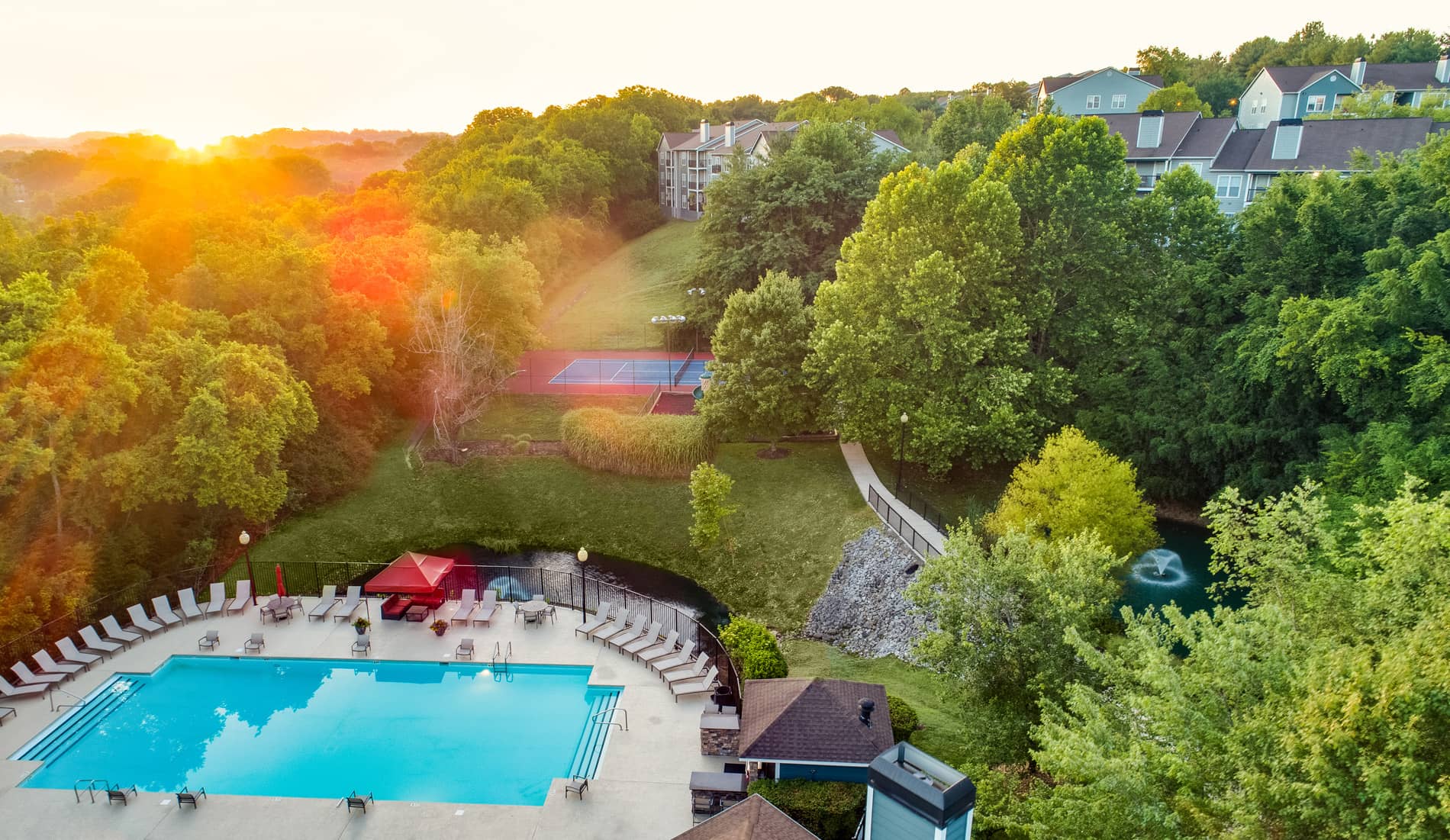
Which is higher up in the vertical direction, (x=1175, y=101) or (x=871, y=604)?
(x=1175, y=101)

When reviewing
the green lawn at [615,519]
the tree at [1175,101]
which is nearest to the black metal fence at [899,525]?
the green lawn at [615,519]

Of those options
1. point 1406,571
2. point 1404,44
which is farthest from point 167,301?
point 1404,44

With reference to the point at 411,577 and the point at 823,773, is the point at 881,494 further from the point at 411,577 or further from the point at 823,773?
the point at 823,773

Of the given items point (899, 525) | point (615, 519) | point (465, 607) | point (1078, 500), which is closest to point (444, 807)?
point (465, 607)

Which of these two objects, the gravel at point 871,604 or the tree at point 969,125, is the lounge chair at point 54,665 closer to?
the gravel at point 871,604

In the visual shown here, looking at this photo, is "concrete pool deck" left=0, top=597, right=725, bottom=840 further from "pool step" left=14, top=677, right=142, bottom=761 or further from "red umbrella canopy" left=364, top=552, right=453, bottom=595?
"red umbrella canopy" left=364, top=552, right=453, bottom=595

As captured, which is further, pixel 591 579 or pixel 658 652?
pixel 591 579
